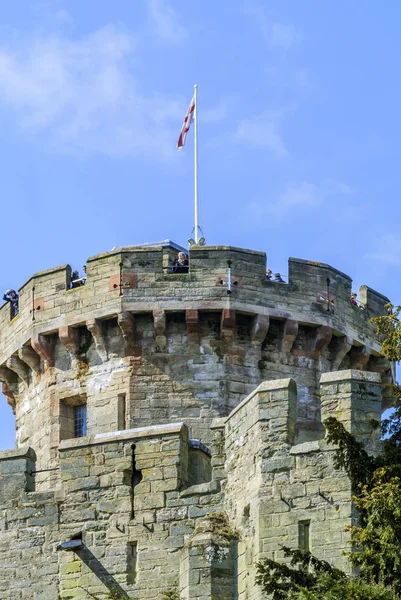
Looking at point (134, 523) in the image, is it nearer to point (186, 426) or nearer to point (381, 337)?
point (186, 426)

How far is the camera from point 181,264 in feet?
144

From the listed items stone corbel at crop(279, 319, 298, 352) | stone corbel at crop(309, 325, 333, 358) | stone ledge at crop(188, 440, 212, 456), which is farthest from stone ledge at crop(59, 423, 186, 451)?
stone corbel at crop(309, 325, 333, 358)

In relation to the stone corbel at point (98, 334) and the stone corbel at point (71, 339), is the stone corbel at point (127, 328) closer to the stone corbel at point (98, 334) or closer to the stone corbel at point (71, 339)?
the stone corbel at point (98, 334)

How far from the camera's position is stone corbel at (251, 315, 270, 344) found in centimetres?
4350

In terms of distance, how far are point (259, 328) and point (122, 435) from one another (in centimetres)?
514

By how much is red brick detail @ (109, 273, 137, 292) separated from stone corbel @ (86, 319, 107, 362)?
2.23 ft

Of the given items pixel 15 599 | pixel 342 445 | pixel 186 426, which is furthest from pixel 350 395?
pixel 15 599

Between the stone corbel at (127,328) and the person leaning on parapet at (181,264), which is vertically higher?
the person leaning on parapet at (181,264)

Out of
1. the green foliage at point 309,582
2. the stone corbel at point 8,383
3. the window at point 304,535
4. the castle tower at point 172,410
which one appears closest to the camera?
the green foliage at point 309,582

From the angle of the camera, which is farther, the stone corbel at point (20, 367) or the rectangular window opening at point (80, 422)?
the stone corbel at point (20, 367)

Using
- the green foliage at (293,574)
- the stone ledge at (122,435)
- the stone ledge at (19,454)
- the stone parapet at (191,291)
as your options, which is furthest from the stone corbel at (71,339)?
the green foliage at (293,574)

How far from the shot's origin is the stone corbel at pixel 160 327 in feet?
142

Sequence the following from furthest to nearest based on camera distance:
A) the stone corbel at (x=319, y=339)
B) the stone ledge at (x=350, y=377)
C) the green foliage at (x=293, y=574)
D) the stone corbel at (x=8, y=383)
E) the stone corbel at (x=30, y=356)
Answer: the stone corbel at (x=8, y=383) → the stone corbel at (x=30, y=356) → the stone corbel at (x=319, y=339) → the stone ledge at (x=350, y=377) → the green foliage at (x=293, y=574)

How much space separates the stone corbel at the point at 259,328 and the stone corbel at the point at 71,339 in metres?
3.36
